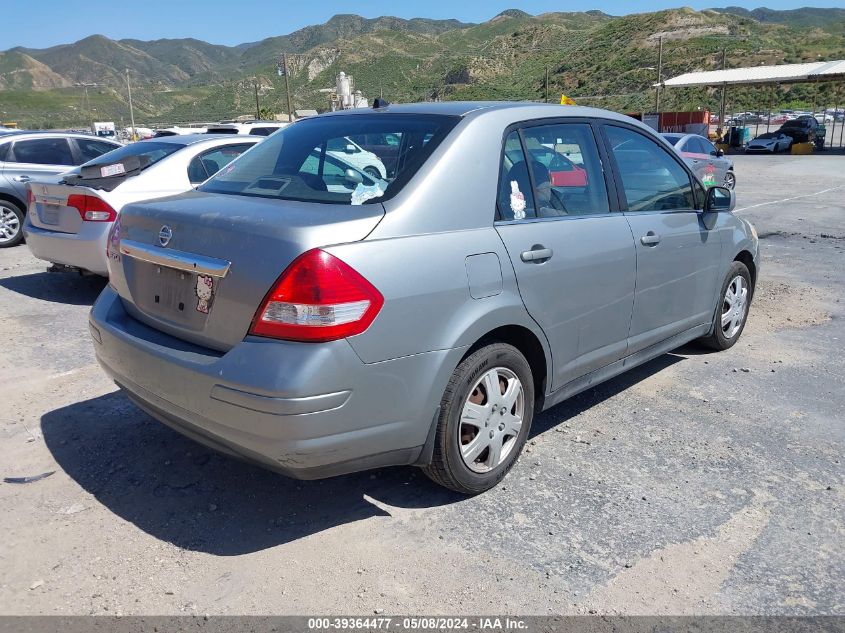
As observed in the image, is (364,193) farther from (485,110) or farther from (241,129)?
(241,129)

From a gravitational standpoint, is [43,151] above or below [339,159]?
above

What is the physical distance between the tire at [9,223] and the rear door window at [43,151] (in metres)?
0.72

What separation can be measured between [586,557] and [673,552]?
0.37 m

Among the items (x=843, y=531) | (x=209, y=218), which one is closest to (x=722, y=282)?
(x=843, y=531)

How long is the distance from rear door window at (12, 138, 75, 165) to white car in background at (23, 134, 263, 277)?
3785mm

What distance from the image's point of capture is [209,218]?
9.80 feet

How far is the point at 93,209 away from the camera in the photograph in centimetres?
659

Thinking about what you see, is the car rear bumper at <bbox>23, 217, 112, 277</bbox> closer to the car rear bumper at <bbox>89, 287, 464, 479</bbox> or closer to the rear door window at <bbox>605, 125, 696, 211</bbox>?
the car rear bumper at <bbox>89, 287, 464, 479</bbox>

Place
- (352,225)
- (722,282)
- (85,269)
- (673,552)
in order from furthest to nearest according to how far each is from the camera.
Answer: (85,269) → (722,282) → (673,552) → (352,225)

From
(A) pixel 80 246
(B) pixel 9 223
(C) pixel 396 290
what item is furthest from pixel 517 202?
(B) pixel 9 223

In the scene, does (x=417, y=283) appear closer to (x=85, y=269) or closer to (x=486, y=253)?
(x=486, y=253)

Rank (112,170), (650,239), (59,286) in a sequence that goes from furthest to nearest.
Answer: (59,286) < (112,170) < (650,239)

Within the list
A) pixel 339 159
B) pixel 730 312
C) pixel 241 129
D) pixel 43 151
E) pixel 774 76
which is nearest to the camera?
pixel 339 159

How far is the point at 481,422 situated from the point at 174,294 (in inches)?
57.7
